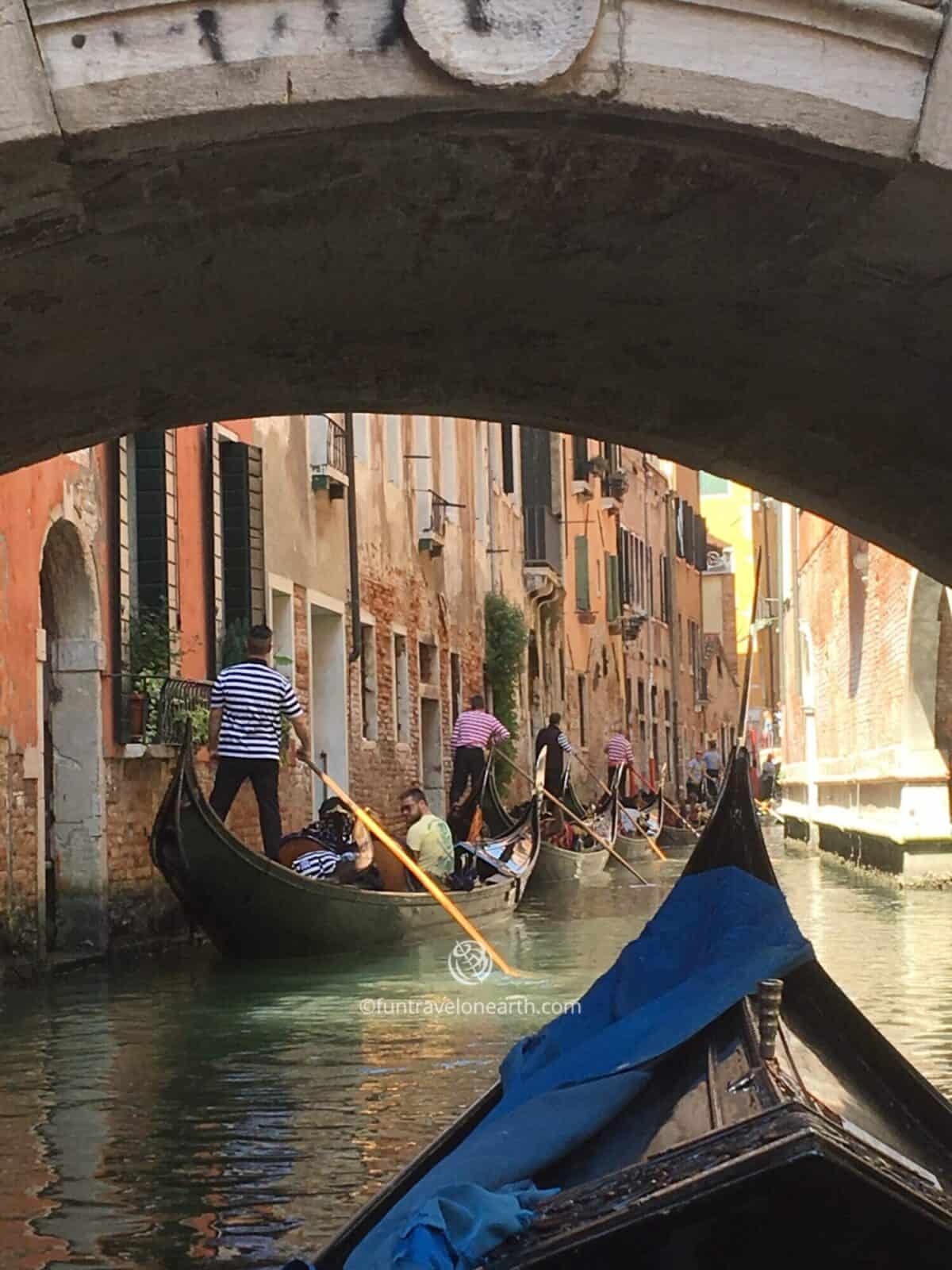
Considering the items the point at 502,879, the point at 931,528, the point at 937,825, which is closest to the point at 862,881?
the point at 937,825

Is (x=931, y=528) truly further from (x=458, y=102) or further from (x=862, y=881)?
(x=862, y=881)

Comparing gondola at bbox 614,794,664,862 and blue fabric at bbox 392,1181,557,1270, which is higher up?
blue fabric at bbox 392,1181,557,1270

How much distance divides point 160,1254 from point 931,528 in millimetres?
1826

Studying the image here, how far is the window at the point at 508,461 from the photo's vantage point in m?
16.8

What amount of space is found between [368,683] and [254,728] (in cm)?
407

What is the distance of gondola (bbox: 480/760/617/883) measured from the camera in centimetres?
1159

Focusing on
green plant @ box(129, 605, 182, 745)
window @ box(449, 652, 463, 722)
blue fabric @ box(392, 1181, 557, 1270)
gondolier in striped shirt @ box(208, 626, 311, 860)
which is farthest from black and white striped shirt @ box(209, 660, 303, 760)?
A: window @ box(449, 652, 463, 722)

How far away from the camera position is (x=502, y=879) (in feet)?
30.4

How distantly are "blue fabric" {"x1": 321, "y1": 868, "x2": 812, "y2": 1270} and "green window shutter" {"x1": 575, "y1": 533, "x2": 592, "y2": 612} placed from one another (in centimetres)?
1802

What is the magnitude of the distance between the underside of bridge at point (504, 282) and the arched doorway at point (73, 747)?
12.6 feet

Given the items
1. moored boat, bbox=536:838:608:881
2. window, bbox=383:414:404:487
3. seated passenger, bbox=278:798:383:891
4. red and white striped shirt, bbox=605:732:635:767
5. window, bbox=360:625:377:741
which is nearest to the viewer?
seated passenger, bbox=278:798:383:891

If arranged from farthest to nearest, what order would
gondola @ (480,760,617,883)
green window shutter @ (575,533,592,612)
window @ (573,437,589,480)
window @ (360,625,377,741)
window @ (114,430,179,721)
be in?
green window shutter @ (575,533,592,612)
window @ (573,437,589,480)
window @ (360,625,377,741)
gondola @ (480,760,617,883)
window @ (114,430,179,721)

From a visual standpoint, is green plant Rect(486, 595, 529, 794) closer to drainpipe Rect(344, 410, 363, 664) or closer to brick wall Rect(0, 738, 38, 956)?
drainpipe Rect(344, 410, 363, 664)

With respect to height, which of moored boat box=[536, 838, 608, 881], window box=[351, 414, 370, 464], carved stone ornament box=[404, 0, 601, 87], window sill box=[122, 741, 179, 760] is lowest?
moored boat box=[536, 838, 608, 881]
